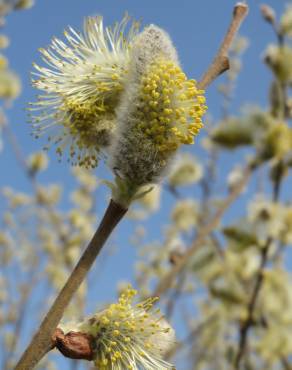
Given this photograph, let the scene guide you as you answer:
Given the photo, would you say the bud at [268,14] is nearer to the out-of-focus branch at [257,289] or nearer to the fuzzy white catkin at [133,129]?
the out-of-focus branch at [257,289]

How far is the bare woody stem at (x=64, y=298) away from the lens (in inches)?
26.8

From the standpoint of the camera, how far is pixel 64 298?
0.68m

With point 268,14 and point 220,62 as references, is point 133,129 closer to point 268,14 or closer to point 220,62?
point 220,62

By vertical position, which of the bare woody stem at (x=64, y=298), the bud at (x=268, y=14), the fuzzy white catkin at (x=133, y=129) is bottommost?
the bare woody stem at (x=64, y=298)

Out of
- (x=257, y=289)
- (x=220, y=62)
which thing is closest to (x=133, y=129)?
(x=220, y=62)

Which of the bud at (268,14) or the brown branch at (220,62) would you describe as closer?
the brown branch at (220,62)

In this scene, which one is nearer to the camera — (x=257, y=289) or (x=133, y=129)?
(x=133, y=129)

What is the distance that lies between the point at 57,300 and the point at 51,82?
37cm

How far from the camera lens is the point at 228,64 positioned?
0.83 m

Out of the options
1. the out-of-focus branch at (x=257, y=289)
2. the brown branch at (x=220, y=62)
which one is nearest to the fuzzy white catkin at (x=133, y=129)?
the brown branch at (x=220, y=62)

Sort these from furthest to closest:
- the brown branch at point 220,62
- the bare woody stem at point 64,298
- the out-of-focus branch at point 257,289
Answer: the out-of-focus branch at point 257,289
the brown branch at point 220,62
the bare woody stem at point 64,298

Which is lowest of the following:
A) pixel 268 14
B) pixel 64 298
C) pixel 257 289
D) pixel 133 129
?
pixel 64 298

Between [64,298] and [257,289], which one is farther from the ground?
[257,289]

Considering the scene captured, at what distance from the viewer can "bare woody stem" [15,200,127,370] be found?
682 millimetres
